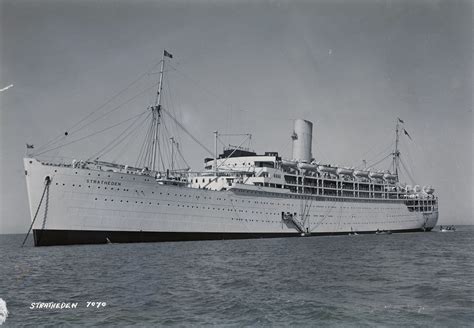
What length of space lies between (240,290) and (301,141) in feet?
129

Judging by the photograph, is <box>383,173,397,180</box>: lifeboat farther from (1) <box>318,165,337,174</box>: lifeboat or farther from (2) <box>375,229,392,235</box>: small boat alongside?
(1) <box>318,165,337,174</box>: lifeboat

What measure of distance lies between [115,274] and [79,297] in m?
3.91

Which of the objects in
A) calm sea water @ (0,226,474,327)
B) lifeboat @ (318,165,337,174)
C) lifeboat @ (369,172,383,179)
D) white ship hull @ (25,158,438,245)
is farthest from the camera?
lifeboat @ (369,172,383,179)

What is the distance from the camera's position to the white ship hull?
2888 cm

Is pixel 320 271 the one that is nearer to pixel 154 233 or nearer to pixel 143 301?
pixel 143 301

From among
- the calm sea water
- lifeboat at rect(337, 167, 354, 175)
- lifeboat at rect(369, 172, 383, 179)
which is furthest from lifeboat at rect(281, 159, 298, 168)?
the calm sea water

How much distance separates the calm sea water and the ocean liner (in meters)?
7.22

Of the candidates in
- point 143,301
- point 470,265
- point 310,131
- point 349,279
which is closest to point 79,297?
point 143,301

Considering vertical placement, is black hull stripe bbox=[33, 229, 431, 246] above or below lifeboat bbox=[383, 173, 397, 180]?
below

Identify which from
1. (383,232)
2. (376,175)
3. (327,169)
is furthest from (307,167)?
(383,232)

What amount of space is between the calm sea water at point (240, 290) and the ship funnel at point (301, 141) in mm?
29693

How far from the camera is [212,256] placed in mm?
23391

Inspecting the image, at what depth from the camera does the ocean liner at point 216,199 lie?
2917 cm

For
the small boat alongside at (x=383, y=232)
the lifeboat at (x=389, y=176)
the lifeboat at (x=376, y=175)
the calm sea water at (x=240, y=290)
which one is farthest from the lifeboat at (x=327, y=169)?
the calm sea water at (x=240, y=290)
